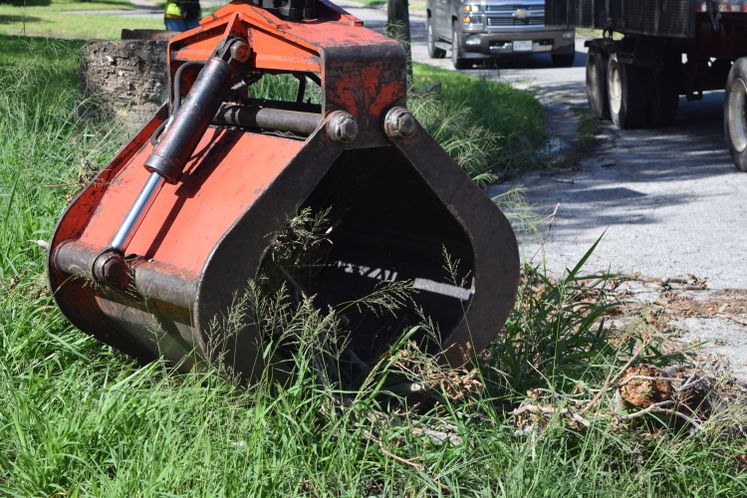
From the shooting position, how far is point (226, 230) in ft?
11.8

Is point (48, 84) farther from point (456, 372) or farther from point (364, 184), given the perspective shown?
point (456, 372)

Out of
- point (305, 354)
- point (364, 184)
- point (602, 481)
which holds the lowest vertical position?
point (602, 481)

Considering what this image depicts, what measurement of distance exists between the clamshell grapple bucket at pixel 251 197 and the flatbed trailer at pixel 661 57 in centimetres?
600

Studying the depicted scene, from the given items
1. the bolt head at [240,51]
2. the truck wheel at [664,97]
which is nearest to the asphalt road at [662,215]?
the truck wheel at [664,97]

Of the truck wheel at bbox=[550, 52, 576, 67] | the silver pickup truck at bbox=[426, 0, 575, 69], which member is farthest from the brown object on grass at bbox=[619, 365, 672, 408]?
the truck wheel at bbox=[550, 52, 576, 67]

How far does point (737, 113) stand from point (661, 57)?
200 centimetres

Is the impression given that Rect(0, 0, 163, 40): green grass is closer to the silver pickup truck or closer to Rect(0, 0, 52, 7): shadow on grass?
Rect(0, 0, 52, 7): shadow on grass

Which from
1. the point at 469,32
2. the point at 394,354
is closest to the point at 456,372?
the point at 394,354

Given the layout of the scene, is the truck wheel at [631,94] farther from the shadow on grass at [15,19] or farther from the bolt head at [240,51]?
the shadow on grass at [15,19]

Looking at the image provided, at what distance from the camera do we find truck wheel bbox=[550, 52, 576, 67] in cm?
1950

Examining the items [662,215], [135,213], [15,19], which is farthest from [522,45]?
[135,213]

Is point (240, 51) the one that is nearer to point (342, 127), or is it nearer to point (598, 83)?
point (342, 127)

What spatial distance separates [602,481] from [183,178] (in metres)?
1.84

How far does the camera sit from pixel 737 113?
9.93 m
